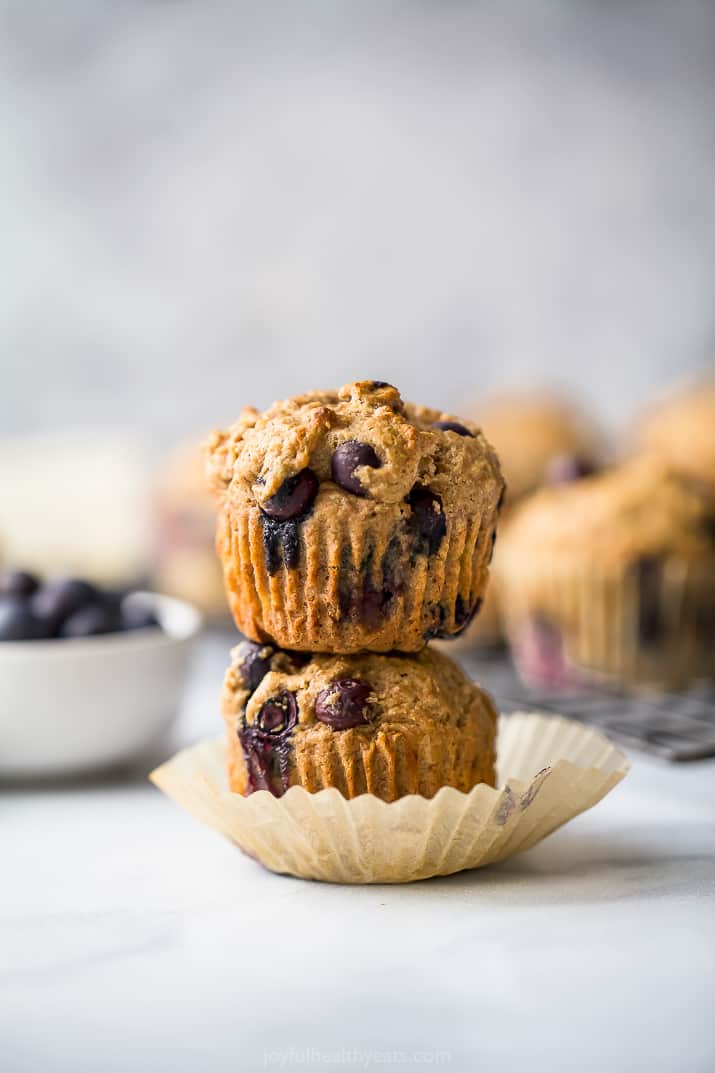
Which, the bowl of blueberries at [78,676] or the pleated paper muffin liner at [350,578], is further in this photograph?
the bowl of blueberries at [78,676]

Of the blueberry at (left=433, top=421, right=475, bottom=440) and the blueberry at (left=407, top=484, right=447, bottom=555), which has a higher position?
the blueberry at (left=433, top=421, right=475, bottom=440)

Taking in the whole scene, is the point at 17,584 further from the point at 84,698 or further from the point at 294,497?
the point at 294,497

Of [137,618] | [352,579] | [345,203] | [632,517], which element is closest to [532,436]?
[632,517]

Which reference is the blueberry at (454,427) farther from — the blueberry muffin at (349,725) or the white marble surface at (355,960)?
the white marble surface at (355,960)

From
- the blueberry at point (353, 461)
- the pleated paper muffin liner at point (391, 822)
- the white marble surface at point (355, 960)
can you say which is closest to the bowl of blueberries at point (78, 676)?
the white marble surface at point (355, 960)

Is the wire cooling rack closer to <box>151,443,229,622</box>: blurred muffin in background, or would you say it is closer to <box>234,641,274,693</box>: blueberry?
<box>234,641,274,693</box>: blueberry

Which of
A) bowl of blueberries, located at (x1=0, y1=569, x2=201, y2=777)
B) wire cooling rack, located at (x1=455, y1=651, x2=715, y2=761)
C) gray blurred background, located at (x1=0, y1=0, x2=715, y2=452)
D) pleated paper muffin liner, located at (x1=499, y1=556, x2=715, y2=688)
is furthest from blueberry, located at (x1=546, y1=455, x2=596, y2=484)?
gray blurred background, located at (x1=0, y1=0, x2=715, y2=452)

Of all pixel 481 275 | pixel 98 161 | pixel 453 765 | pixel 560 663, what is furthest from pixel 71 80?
pixel 453 765

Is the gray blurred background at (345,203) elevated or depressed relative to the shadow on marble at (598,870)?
elevated

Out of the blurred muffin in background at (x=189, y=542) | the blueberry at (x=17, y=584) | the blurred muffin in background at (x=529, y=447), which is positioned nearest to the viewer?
the blueberry at (x=17, y=584)
